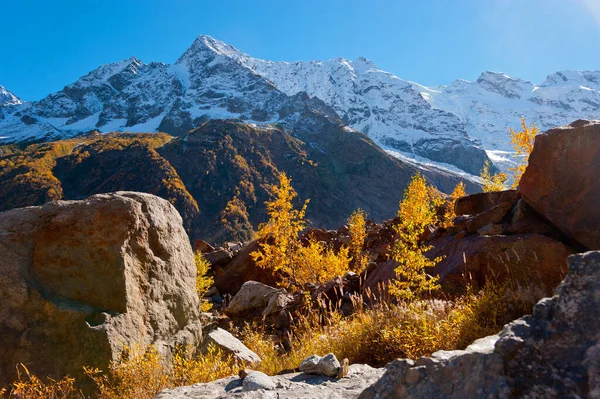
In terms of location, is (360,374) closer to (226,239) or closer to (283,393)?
(283,393)

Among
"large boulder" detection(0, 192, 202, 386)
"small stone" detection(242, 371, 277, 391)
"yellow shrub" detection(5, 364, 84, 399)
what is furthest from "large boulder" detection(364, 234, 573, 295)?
"yellow shrub" detection(5, 364, 84, 399)

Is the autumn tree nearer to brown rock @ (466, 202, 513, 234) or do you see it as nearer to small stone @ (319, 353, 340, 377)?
brown rock @ (466, 202, 513, 234)

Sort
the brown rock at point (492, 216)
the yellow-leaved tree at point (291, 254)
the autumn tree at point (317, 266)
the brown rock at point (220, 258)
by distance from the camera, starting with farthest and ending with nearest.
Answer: the brown rock at point (220, 258)
the yellow-leaved tree at point (291, 254)
the autumn tree at point (317, 266)
the brown rock at point (492, 216)

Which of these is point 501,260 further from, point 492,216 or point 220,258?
point 220,258

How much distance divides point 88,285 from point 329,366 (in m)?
4.66

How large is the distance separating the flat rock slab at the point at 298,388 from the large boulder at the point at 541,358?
1446 mm

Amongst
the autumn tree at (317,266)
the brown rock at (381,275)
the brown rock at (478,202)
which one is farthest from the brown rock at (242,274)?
the brown rock at (478,202)

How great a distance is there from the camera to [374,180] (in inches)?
6609

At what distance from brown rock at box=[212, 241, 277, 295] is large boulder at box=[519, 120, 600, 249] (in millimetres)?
15002

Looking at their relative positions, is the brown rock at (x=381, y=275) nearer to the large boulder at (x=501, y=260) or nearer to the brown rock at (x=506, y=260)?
the large boulder at (x=501, y=260)

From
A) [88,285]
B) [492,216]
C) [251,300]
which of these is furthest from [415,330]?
[251,300]

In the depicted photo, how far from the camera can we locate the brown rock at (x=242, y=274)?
2162 centimetres

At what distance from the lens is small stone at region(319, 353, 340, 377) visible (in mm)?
3928

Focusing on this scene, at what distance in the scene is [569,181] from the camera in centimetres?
800
